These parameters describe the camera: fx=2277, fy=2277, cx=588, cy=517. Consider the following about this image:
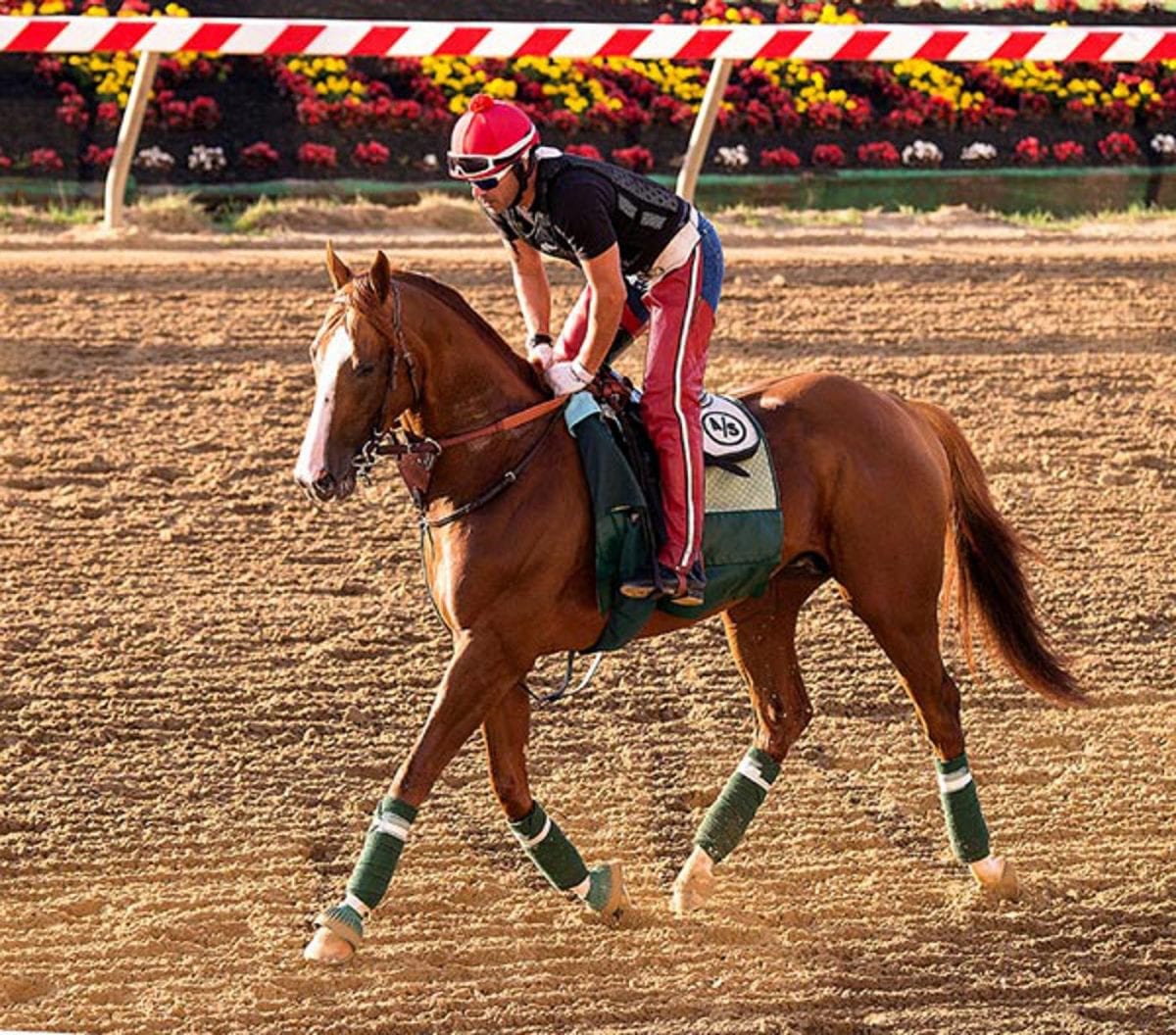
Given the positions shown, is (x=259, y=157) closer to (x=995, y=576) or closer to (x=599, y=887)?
(x=995, y=576)

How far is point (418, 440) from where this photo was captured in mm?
6191

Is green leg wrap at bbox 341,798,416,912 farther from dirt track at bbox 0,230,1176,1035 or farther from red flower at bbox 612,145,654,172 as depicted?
red flower at bbox 612,145,654,172

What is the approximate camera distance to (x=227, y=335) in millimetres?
11289

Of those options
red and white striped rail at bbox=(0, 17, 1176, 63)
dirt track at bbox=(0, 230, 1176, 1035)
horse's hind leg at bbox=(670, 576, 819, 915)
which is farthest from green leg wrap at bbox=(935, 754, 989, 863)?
red and white striped rail at bbox=(0, 17, 1176, 63)

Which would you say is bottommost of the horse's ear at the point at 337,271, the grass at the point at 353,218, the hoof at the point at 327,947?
the grass at the point at 353,218

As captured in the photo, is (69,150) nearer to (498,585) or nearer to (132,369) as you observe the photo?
(132,369)

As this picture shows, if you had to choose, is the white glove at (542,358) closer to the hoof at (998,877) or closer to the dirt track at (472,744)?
the dirt track at (472,744)

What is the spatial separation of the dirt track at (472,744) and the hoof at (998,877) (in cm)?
9

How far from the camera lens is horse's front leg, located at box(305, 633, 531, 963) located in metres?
5.97

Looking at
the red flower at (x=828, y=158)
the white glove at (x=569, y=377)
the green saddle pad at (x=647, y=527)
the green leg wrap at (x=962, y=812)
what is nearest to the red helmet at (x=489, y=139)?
the white glove at (x=569, y=377)

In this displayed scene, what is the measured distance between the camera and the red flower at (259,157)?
14.1 metres

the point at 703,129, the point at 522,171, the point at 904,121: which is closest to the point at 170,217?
the point at 703,129

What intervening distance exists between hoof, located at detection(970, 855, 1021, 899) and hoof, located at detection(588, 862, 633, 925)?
1.07 metres

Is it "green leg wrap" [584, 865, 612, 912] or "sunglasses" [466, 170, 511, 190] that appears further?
"green leg wrap" [584, 865, 612, 912]
